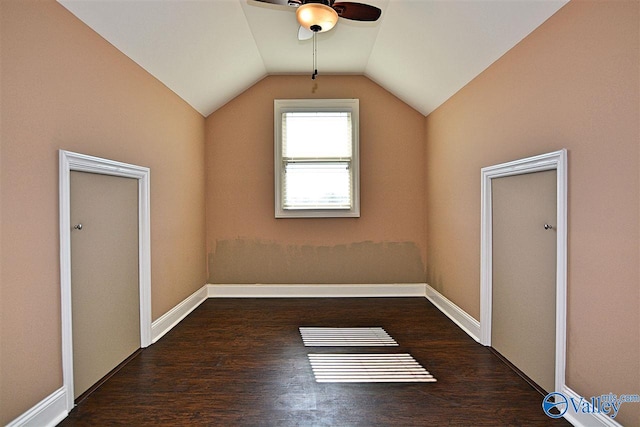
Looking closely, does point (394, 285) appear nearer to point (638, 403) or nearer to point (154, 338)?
point (154, 338)

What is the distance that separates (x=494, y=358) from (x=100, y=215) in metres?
3.19

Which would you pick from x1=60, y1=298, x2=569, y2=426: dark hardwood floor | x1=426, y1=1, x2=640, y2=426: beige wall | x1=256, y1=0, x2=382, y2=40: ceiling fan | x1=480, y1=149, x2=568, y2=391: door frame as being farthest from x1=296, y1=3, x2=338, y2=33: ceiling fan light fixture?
x1=60, y1=298, x2=569, y2=426: dark hardwood floor

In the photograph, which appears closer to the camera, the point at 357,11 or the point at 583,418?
the point at 583,418

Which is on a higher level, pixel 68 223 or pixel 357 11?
pixel 357 11

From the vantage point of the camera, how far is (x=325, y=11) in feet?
8.53

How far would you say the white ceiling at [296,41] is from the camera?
2611 millimetres

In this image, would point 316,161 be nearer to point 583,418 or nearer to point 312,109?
point 312,109

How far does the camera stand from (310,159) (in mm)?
4934

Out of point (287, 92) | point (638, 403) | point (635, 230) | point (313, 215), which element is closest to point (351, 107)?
point (287, 92)

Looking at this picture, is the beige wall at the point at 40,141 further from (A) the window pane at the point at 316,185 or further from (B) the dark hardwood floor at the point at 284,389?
(A) the window pane at the point at 316,185

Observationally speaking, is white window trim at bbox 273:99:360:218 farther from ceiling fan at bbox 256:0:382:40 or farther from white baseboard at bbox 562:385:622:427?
white baseboard at bbox 562:385:622:427

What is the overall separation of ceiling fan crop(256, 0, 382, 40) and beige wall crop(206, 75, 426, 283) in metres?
2.20

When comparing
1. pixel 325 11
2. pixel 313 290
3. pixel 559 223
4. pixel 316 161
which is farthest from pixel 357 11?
pixel 313 290

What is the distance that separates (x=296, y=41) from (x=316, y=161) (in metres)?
1.49
